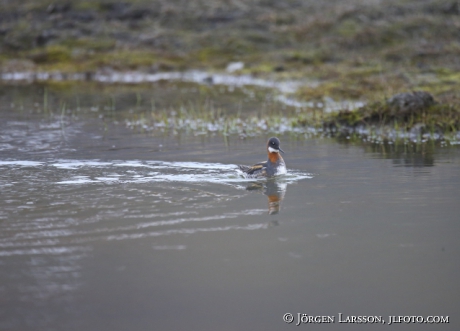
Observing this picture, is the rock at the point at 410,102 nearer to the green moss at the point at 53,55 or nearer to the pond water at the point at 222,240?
the pond water at the point at 222,240

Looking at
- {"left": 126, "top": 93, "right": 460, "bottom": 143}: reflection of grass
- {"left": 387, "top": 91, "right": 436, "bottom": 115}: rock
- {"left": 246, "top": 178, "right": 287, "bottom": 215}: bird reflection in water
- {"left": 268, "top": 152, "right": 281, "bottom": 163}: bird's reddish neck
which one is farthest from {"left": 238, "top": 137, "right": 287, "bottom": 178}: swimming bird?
{"left": 387, "top": 91, "right": 436, "bottom": 115}: rock

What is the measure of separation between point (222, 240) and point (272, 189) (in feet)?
13.9

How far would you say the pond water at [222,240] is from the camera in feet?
26.6

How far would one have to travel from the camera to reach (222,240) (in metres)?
10.5

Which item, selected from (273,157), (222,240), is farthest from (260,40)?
(222,240)

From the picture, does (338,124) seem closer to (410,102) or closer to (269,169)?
(410,102)

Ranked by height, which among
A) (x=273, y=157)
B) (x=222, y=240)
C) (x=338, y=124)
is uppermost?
(x=338, y=124)

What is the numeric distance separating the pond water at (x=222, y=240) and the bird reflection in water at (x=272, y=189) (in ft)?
0.20

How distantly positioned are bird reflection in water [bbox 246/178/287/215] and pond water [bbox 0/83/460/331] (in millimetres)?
61

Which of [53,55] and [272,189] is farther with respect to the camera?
[53,55]

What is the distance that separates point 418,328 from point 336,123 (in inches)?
645

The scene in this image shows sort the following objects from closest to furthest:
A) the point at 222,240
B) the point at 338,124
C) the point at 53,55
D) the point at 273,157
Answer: the point at 222,240 < the point at 273,157 < the point at 338,124 < the point at 53,55

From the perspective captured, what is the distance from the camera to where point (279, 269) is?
9.29 meters

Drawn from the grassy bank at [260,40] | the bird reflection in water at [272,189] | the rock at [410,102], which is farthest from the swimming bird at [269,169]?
the grassy bank at [260,40]
